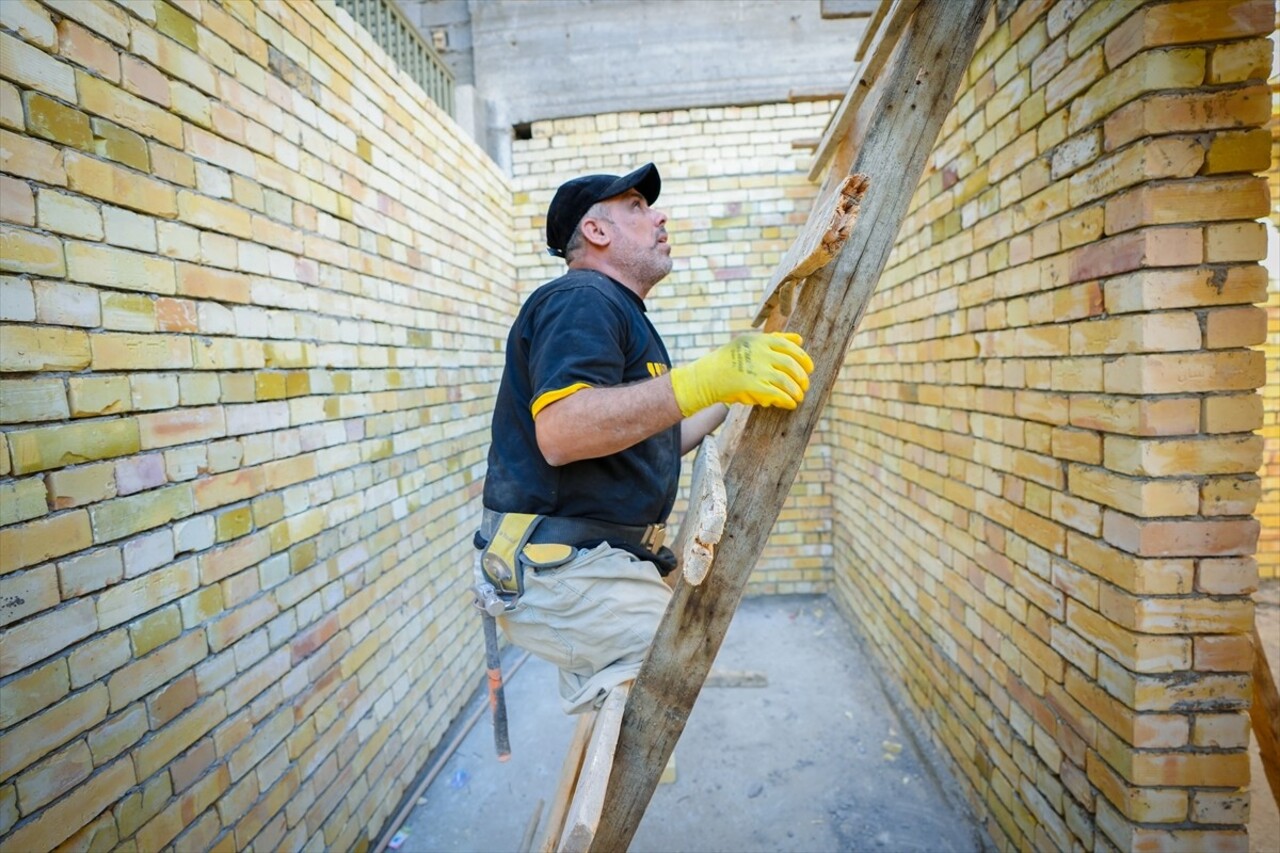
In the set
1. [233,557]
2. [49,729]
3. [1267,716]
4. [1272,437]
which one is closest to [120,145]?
[233,557]

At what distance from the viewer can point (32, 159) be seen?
136 cm

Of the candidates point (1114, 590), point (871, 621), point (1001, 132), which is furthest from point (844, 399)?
point (1114, 590)

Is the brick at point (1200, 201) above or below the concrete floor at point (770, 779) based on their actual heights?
above

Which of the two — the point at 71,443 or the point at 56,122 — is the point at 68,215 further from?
the point at 71,443

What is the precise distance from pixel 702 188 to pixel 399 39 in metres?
2.26

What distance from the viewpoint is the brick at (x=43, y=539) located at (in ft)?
4.25

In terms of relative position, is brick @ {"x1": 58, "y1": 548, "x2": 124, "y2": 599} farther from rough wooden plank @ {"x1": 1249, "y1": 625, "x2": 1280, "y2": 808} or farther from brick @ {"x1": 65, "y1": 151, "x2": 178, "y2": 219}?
rough wooden plank @ {"x1": 1249, "y1": 625, "x2": 1280, "y2": 808}

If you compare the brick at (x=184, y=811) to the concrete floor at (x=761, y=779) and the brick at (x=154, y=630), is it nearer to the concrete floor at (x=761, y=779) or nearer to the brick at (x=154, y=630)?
the brick at (x=154, y=630)

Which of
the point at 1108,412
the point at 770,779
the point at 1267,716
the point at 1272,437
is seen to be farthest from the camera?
the point at 1272,437

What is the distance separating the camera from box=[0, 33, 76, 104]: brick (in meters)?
1.32

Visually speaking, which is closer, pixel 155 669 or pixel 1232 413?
pixel 1232 413

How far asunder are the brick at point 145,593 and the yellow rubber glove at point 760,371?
1.54 metres

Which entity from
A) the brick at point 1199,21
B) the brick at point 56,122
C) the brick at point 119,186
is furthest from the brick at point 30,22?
the brick at point 1199,21

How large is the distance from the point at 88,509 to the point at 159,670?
1.62 ft
